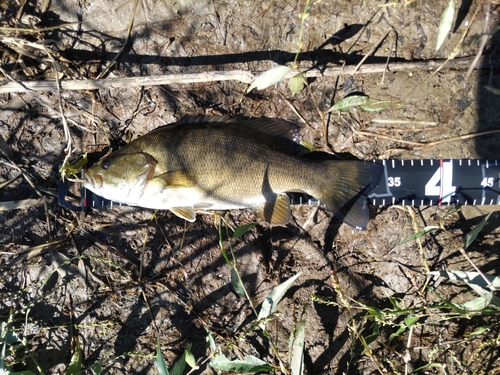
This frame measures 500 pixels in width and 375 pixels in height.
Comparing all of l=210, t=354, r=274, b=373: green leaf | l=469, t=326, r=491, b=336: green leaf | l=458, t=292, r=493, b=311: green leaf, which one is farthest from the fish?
l=469, t=326, r=491, b=336: green leaf

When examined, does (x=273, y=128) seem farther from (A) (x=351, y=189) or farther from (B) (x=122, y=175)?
(B) (x=122, y=175)

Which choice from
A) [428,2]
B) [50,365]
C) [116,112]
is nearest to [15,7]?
[116,112]

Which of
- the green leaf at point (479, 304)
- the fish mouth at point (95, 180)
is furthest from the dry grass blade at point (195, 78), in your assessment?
the green leaf at point (479, 304)

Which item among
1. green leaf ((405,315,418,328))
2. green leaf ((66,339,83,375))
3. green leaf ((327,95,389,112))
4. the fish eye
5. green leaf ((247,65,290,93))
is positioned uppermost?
green leaf ((247,65,290,93))

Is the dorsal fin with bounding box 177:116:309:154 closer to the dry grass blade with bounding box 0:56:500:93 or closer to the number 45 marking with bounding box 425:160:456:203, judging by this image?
the dry grass blade with bounding box 0:56:500:93

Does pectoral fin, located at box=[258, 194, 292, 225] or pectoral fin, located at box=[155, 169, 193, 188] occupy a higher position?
pectoral fin, located at box=[155, 169, 193, 188]

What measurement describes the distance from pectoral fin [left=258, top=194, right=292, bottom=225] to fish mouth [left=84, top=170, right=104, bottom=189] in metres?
1.34

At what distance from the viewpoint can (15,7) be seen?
345 centimetres

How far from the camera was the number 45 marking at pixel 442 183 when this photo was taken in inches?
136

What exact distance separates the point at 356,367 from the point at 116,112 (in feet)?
10.3

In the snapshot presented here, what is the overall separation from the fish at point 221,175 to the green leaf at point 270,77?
42cm

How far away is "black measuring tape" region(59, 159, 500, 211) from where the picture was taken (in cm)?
344

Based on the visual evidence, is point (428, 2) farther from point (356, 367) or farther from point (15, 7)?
point (15, 7)

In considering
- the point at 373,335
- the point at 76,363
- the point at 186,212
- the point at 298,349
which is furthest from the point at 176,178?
the point at 373,335
